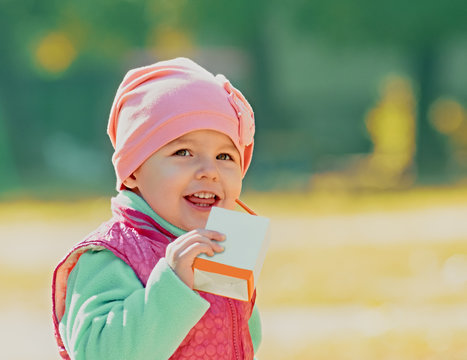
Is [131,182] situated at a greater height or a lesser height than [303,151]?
lesser

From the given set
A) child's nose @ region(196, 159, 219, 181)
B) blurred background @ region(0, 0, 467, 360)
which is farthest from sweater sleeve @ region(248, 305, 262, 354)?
blurred background @ region(0, 0, 467, 360)

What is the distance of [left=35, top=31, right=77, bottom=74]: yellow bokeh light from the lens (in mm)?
17938

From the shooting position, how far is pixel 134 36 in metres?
17.7

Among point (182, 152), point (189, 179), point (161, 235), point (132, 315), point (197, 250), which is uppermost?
point (182, 152)

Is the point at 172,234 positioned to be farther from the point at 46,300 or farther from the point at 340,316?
the point at 46,300

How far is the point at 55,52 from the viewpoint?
1844cm

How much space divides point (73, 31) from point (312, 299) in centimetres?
1241

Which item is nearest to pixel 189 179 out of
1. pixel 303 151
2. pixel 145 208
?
pixel 145 208

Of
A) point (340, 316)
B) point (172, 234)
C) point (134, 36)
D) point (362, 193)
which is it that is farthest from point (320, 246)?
point (134, 36)

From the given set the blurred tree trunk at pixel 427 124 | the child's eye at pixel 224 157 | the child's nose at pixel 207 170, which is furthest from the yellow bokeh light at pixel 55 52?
the child's nose at pixel 207 170

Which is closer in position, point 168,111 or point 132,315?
point 132,315

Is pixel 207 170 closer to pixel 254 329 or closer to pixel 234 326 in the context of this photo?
pixel 234 326

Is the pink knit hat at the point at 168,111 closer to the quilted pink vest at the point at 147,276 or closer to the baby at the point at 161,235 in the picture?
the baby at the point at 161,235

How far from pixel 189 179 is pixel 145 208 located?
0.16 metres
